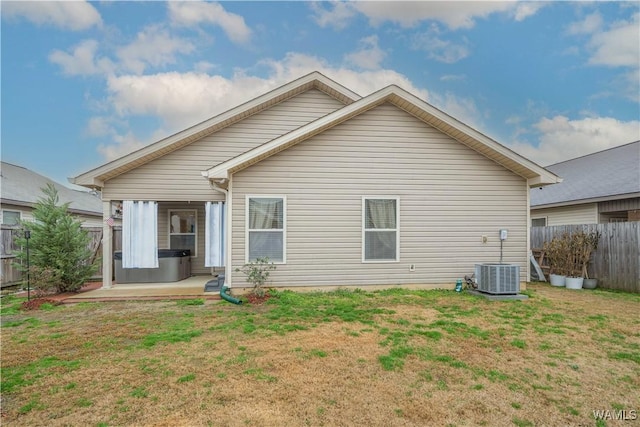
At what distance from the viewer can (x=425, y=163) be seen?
26.1 feet

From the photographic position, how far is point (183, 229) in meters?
10.8

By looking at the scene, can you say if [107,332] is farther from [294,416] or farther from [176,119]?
[176,119]

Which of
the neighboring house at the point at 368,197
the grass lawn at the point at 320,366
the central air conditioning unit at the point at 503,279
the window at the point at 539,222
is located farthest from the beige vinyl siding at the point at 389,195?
the window at the point at 539,222

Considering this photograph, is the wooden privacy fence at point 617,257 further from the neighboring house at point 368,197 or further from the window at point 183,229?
the window at point 183,229

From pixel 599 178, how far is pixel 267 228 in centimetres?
1332

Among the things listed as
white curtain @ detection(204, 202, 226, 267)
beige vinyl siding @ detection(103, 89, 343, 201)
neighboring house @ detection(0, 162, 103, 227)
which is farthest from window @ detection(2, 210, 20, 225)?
white curtain @ detection(204, 202, 226, 267)

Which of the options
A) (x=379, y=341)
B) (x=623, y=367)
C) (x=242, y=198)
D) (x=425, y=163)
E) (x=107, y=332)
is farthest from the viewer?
(x=425, y=163)

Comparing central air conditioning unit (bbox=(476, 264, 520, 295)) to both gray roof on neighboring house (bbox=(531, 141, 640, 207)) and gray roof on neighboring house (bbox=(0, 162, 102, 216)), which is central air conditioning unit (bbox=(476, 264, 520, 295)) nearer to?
gray roof on neighboring house (bbox=(531, 141, 640, 207))

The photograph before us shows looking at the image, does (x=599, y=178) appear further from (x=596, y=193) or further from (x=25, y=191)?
(x=25, y=191)

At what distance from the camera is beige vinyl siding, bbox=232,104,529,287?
7.51m

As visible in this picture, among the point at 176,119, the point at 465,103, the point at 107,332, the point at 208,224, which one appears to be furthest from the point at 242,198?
the point at 465,103

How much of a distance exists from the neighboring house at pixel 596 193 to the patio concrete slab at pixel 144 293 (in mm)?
12754

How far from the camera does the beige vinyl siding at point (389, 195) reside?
24.6 feet

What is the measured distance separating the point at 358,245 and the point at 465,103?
1197 cm
